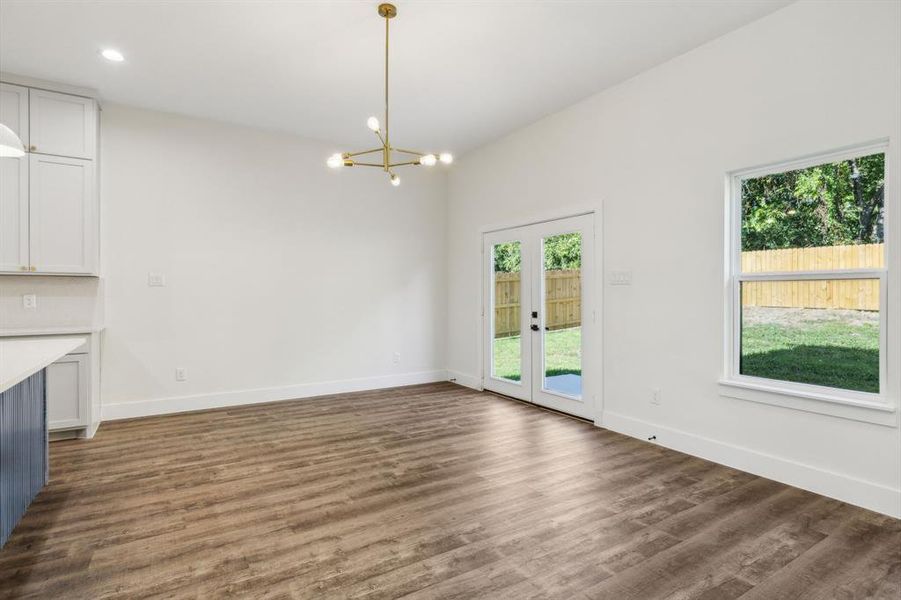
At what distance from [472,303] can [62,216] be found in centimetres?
444

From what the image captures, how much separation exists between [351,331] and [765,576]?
488cm

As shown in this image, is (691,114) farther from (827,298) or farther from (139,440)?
(139,440)

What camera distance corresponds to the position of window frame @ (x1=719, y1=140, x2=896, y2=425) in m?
2.76

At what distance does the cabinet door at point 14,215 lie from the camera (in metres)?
3.96

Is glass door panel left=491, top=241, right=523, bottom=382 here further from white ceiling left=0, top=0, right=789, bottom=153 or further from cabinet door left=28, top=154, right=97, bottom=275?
cabinet door left=28, top=154, right=97, bottom=275

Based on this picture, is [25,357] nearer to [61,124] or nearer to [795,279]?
[61,124]

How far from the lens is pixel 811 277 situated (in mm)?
3127

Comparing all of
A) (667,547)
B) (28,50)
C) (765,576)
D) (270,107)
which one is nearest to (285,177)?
(270,107)

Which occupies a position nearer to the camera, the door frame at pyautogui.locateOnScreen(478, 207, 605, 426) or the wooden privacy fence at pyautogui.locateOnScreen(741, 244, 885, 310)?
the wooden privacy fence at pyautogui.locateOnScreen(741, 244, 885, 310)

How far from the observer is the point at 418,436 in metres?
4.20

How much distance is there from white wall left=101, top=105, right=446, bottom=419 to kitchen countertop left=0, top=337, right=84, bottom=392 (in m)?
2.18

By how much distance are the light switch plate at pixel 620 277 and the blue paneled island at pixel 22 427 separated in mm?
4080

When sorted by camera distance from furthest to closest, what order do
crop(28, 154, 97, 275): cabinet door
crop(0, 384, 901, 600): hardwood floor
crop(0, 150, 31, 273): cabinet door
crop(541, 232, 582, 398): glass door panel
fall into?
crop(541, 232, 582, 398): glass door panel, crop(28, 154, 97, 275): cabinet door, crop(0, 150, 31, 273): cabinet door, crop(0, 384, 901, 600): hardwood floor

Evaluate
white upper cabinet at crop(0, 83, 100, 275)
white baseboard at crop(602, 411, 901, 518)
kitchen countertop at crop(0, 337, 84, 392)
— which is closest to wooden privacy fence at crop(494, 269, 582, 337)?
white baseboard at crop(602, 411, 901, 518)
